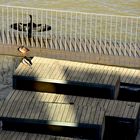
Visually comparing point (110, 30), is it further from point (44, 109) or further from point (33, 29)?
point (44, 109)

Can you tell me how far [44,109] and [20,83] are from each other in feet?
5.20

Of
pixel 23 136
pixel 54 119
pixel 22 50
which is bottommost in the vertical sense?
pixel 22 50

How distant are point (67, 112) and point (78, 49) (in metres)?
4.02

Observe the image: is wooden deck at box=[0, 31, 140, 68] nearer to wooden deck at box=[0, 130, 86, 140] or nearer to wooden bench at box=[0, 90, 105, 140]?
wooden bench at box=[0, 90, 105, 140]

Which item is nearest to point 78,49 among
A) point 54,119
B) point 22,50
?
point 22,50

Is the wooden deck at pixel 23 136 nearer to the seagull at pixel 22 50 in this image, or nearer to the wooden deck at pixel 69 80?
the wooden deck at pixel 69 80

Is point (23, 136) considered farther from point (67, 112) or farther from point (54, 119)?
point (67, 112)

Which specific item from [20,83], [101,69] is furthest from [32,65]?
[101,69]

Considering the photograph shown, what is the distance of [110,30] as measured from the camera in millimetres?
14484

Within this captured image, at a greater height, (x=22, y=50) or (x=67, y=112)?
(x=67, y=112)

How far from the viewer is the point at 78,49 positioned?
12242 millimetres

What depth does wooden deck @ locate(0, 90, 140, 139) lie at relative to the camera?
820cm

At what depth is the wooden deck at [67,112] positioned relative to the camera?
8.20 meters

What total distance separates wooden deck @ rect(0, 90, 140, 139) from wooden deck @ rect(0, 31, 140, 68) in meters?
2.81
